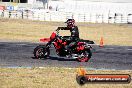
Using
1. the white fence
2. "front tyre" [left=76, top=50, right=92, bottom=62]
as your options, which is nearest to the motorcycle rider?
"front tyre" [left=76, top=50, right=92, bottom=62]

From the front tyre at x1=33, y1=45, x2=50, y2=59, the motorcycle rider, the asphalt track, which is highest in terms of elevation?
the motorcycle rider

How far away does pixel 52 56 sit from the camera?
19859 mm

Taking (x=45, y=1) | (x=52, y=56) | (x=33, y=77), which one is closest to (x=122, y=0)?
(x=45, y=1)

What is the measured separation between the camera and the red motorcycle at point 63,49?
1783 cm

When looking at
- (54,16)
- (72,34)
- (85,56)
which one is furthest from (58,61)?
(54,16)

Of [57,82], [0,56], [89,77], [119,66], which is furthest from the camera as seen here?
[0,56]

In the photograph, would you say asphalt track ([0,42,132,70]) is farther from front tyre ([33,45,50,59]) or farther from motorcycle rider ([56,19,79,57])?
motorcycle rider ([56,19,79,57])

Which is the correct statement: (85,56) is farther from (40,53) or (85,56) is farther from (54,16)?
(54,16)

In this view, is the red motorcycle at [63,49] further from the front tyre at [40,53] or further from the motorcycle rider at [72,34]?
the motorcycle rider at [72,34]

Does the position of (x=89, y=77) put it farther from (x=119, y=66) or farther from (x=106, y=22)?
(x=106, y=22)

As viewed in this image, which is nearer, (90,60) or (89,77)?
(89,77)

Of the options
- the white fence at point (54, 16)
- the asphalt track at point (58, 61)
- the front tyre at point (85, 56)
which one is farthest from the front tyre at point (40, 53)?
the white fence at point (54, 16)

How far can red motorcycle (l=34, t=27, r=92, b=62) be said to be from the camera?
702 inches

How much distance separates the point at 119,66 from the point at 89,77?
720 centimetres
